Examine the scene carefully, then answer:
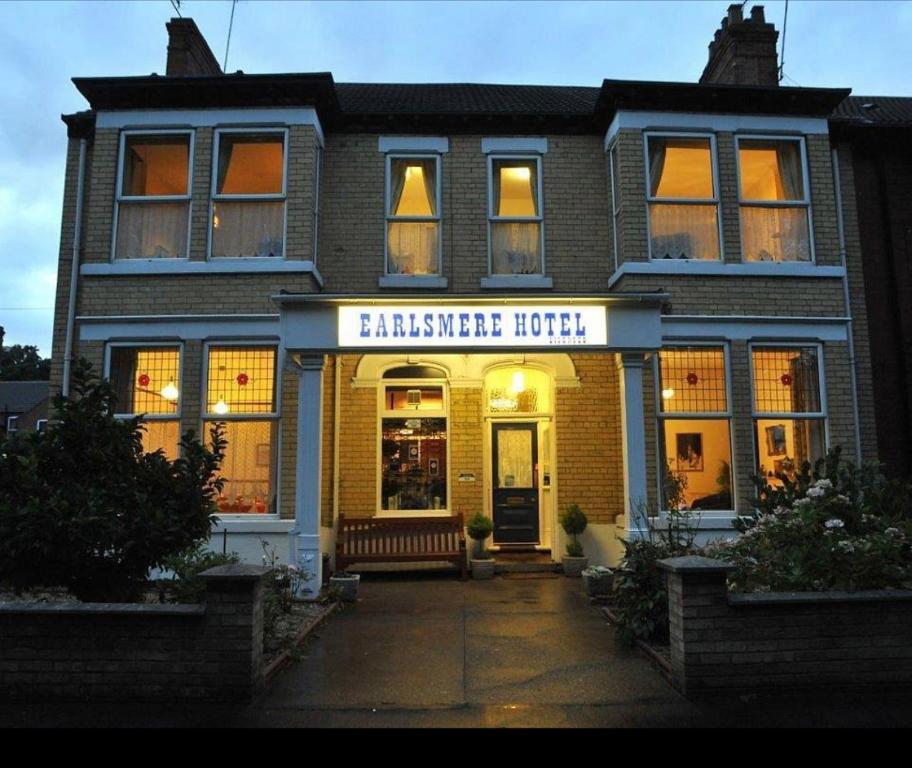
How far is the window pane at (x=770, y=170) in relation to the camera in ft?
35.0

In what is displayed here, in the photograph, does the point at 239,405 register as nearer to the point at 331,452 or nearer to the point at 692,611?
the point at 331,452

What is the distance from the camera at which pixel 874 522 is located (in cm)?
632

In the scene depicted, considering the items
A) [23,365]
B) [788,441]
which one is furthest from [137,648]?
[23,365]

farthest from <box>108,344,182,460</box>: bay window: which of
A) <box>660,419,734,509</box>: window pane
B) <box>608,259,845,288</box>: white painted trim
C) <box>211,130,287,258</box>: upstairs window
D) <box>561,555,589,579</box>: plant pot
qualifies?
<box>660,419,734,509</box>: window pane

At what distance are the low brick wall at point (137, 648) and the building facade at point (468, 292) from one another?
3.66 m

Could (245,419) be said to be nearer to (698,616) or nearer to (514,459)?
(514,459)

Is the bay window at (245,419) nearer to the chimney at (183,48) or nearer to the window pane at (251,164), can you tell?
the window pane at (251,164)

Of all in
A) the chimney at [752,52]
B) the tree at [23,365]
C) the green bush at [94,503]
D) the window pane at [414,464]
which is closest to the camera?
the green bush at [94,503]

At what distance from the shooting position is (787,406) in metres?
10.2

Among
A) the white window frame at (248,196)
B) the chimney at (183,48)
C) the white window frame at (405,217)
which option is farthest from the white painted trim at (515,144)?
the chimney at (183,48)

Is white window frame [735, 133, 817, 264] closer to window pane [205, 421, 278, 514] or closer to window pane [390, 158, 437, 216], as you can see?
window pane [390, 158, 437, 216]

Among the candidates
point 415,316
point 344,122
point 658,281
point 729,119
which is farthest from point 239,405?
point 729,119

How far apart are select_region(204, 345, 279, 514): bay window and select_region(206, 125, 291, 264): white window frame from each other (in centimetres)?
125

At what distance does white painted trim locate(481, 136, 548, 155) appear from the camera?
11.0 metres
